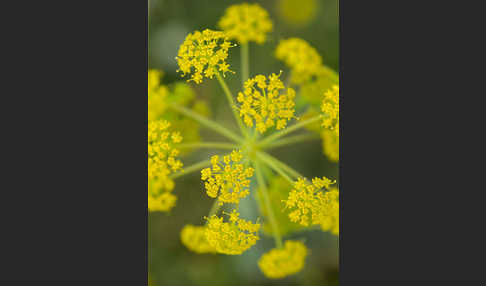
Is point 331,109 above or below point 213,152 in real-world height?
above

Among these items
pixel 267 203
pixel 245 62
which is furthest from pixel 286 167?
pixel 245 62

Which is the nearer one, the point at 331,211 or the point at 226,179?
Answer: the point at 226,179

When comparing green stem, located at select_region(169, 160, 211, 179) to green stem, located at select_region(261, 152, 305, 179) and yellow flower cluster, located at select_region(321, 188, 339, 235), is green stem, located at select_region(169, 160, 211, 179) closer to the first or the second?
green stem, located at select_region(261, 152, 305, 179)

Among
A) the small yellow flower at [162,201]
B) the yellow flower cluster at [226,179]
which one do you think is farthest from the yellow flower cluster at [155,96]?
the yellow flower cluster at [226,179]

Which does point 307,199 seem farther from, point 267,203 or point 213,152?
point 213,152

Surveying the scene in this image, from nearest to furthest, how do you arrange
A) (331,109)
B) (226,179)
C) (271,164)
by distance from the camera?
1. (226,179)
2. (331,109)
3. (271,164)

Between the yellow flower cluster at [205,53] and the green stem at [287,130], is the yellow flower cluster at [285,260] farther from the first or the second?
the yellow flower cluster at [205,53]
